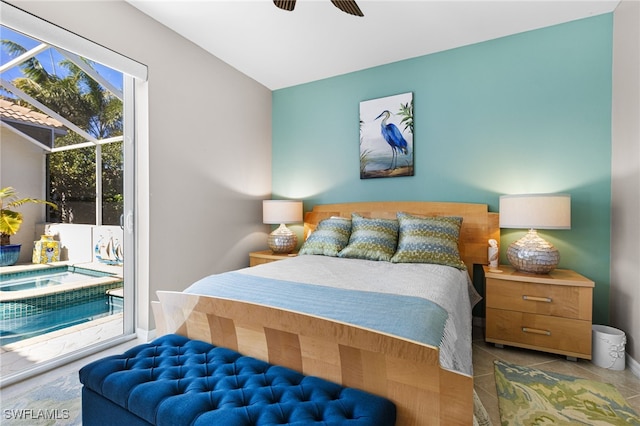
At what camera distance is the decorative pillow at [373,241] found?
2545mm

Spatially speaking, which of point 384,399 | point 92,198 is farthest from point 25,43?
point 384,399

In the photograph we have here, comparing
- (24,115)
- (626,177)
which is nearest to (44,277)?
(24,115)

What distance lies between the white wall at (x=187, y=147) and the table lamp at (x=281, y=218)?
1.15ft

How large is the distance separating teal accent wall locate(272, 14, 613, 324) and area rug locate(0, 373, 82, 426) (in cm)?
277

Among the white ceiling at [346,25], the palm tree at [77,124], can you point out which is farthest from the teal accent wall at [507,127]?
the palm tree at [77,124]

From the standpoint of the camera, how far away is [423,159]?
3.11 m

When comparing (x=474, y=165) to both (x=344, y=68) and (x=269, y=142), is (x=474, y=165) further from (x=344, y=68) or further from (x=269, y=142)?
(x=269, y=142)

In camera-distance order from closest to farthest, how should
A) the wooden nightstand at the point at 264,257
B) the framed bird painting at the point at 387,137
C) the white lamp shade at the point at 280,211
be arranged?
the framed bird painting at the point at 387,137
the wooden nightstand at the point at 264,257
the white lamp shade at the point at 280,211

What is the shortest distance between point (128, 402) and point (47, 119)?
210cm

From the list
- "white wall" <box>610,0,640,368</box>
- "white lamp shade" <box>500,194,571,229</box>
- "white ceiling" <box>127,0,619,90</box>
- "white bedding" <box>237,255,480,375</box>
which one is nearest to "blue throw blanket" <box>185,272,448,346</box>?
"white bedding" <box>237,255,480,375</box>

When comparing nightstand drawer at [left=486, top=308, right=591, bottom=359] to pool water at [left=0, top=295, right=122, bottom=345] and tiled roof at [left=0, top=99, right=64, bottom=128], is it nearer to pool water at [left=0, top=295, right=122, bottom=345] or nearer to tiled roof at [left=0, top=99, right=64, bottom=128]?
pool water at [left=0, top=295, right=122, bottom=345]

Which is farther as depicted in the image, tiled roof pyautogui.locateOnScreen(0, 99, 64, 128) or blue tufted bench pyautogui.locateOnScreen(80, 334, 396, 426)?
tiled roof pyautogui.locateOnScreen(0, 99, 64, 128)

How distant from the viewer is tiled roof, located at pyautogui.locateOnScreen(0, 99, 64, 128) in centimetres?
189

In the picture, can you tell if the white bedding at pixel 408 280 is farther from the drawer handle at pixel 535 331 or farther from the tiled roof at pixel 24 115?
→ the tiled roof at pixel 24 115
